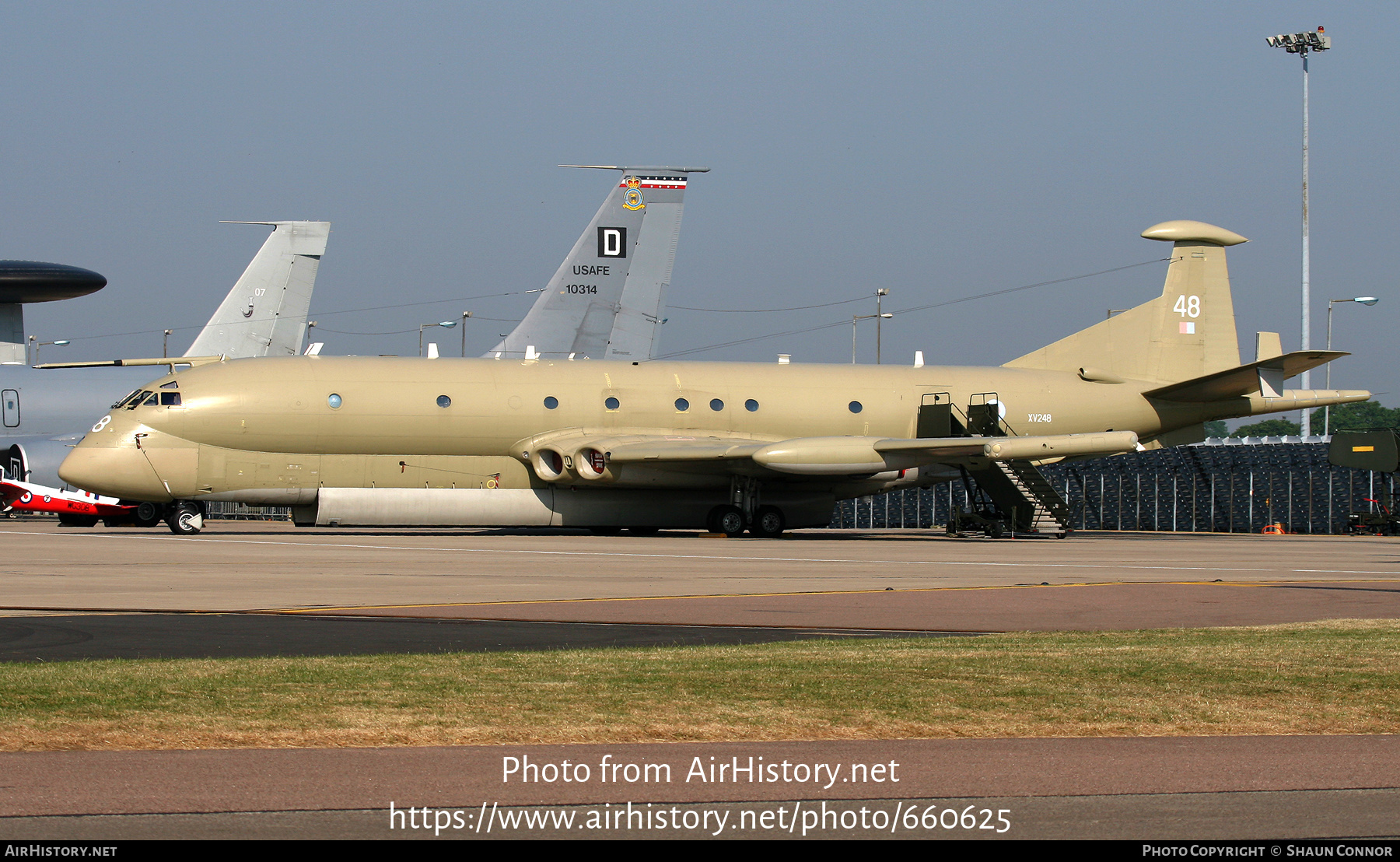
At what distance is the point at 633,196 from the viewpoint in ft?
135

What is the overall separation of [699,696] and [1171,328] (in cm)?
3266

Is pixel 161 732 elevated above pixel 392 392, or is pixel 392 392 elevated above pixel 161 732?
pixel 392 392

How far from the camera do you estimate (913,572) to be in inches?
786

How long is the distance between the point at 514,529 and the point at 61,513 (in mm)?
11699

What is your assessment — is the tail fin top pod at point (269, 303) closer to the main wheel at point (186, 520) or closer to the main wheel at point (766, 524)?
the main wheel at point (186, 520)

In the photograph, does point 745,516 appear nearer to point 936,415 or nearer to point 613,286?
point 936,415

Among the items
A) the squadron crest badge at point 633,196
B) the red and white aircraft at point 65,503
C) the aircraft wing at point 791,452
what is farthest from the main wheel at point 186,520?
the squadron crest badge at point 633,196

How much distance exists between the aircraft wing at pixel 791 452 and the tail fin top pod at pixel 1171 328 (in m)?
5.70

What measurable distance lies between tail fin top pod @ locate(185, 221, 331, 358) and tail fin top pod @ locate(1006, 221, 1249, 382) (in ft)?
72.4

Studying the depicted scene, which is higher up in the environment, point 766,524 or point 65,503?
point 65,503

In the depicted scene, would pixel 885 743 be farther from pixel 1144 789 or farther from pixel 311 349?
pixel 311 349

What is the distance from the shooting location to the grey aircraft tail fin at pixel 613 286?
40.7 meters

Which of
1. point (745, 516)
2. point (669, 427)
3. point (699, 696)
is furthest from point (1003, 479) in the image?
point (699, 696)
